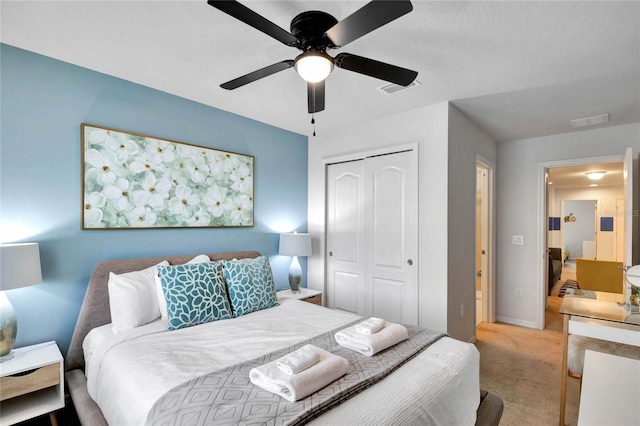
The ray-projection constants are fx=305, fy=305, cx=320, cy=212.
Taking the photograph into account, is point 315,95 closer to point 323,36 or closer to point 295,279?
point 323,36

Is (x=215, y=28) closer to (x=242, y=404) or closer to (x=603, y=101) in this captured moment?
(x=242, y=404)

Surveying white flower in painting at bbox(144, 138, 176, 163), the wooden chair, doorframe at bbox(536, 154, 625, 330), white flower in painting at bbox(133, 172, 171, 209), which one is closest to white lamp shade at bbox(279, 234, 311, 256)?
white flower in painting at bbox(133, 172, 171, 209)

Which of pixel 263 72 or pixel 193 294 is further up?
pixel 263 72

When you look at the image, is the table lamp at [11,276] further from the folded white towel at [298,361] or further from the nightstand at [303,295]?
the nightstand at [303,295]

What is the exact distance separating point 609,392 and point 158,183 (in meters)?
3.22

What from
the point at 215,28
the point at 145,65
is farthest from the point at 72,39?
the point at 215,28

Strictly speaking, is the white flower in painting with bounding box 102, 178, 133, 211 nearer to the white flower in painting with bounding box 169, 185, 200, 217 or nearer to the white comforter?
the white flower in painting with bounding box 169, 185, 200, 217

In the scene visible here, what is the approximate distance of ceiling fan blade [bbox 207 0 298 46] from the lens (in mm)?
1188

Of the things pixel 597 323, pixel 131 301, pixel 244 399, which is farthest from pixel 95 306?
pixel 597 323

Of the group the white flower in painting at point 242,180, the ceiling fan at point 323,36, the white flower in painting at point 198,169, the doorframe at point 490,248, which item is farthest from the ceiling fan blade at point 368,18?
the doorframe at point 490,248

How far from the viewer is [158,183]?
264cm

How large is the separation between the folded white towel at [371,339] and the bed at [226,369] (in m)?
0.14

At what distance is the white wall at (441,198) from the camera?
2887 millimetres

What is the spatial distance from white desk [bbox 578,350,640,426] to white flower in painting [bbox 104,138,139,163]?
323 cm
